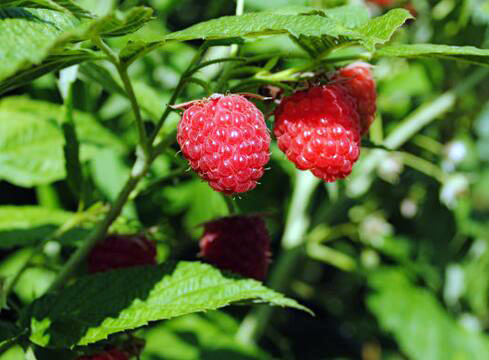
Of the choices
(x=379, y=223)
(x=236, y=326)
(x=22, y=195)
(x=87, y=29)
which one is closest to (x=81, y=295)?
(x=87, y=29)

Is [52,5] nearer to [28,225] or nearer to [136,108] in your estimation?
[136,108]

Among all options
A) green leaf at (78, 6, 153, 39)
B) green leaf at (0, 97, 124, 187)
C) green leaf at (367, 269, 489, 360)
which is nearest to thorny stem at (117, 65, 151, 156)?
green leaf at (78, 6, 153, 39)

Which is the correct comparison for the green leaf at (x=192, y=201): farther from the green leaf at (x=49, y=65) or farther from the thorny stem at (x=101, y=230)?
the green leaf at (x=49, y=65)

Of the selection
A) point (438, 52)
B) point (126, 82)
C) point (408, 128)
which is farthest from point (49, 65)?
point (408, 128)

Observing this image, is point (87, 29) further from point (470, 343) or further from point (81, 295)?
point (470, 343)

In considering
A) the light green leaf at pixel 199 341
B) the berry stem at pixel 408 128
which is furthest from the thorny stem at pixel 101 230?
the berry stem at pixel 408 128

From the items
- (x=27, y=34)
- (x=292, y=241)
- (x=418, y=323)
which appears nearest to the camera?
(x=27, y=34)

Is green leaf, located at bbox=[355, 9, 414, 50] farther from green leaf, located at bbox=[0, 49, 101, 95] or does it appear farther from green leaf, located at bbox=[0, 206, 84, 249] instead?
green leaf, located at bbox=[0, 206, 84, 249]
